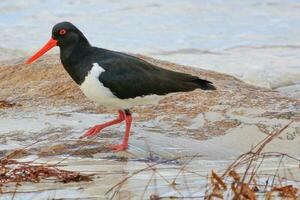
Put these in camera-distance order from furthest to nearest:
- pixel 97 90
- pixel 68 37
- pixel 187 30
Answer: pixel 187 30
pixel 68 37
pixel 97 90

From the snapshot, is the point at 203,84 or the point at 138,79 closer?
the point at 138,79

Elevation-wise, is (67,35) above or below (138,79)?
above

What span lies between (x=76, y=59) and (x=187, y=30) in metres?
8.09

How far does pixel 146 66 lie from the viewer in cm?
730

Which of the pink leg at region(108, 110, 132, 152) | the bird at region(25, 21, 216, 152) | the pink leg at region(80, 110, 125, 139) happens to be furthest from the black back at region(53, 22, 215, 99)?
the pink leg at region(80, 110, 125, 139)

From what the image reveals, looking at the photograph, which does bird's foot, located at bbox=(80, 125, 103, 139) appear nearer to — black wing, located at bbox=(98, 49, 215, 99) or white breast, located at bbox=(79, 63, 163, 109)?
white breast, located at bbox=(79, 63, 163, 109)

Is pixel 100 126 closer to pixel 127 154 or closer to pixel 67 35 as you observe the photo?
pixel 127 154

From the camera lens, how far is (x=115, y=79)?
277 inches

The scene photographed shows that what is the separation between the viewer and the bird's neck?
707 cm

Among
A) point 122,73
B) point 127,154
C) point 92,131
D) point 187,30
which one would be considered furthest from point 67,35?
point 187,30

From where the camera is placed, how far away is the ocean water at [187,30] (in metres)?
13.0

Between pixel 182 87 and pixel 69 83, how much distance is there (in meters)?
1.87

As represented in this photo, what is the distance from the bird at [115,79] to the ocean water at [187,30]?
14.1 feet

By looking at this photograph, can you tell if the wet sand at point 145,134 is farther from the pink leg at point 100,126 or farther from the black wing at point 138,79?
the black wing at point 138,79
